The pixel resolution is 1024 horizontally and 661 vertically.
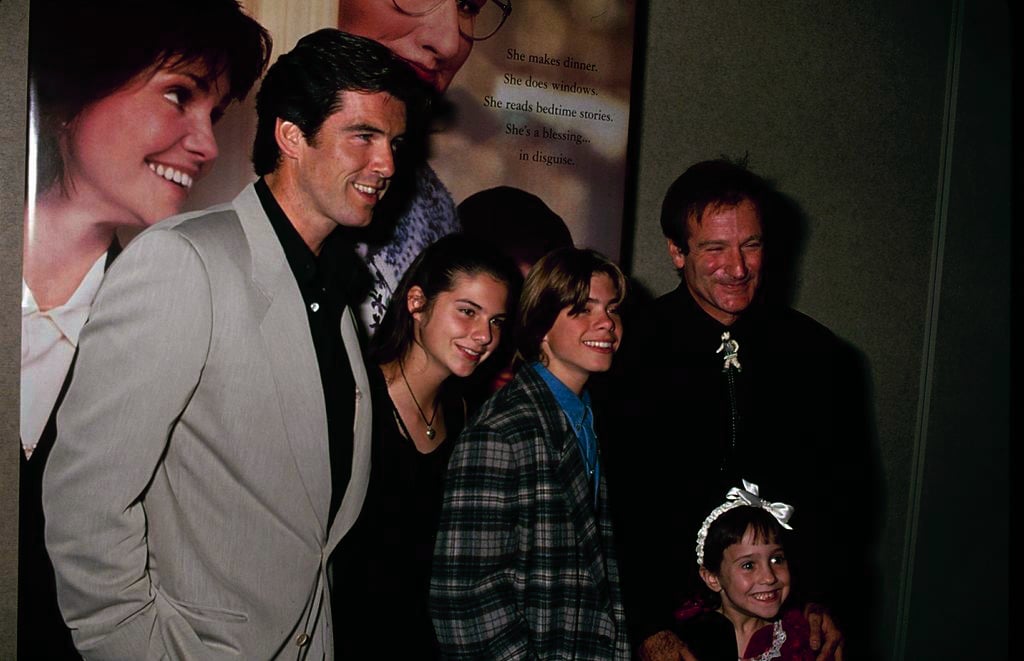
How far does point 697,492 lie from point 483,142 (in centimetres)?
112

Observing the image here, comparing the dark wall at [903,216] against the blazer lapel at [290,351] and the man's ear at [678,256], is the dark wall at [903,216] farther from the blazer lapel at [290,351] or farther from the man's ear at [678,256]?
the blazer lapel at [290,351]

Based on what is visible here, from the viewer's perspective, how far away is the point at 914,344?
119 inches

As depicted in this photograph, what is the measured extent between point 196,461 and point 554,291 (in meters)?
0.85

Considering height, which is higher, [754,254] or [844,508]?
[754,254]

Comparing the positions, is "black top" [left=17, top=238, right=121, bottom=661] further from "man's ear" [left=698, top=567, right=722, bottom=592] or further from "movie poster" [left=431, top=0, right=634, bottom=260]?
"man's ear" [left=698, top=567, right=722, bottom=592]

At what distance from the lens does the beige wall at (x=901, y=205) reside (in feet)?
8.52

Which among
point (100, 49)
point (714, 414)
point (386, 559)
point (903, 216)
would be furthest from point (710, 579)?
point (100, 49)

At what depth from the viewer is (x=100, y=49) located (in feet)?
5.69

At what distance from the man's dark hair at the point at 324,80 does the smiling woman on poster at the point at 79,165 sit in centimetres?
28

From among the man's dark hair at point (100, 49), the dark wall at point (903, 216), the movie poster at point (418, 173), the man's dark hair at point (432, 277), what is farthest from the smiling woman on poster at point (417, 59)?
the dark wall at point (903, 216)

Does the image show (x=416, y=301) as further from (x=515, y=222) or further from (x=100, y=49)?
(x=100, y=49)

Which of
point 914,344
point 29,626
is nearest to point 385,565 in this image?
point 29,626

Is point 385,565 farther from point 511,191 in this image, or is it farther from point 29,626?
point 511,191

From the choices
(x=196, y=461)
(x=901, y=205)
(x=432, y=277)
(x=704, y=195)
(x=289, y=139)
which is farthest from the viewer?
(x=901, y=205)
